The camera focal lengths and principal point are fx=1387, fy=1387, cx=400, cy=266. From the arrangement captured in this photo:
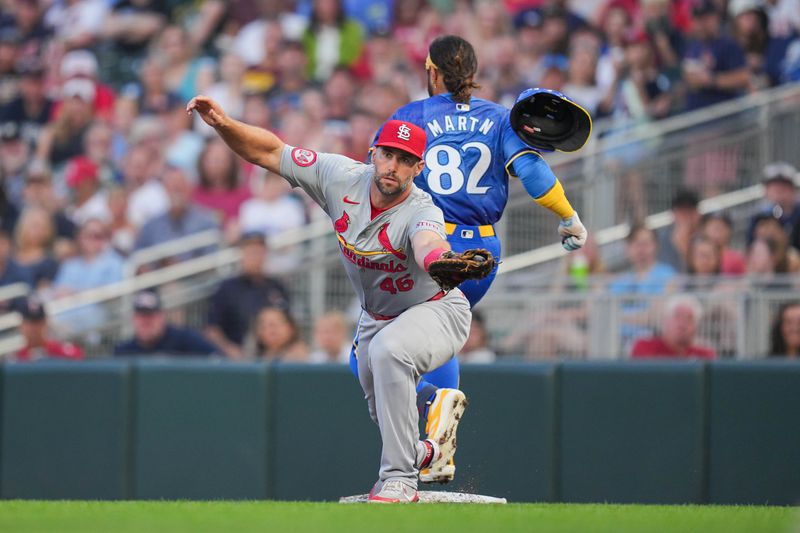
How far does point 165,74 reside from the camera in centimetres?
1541

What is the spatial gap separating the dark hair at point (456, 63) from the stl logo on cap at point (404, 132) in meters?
0.75

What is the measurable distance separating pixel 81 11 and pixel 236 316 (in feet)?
21.7

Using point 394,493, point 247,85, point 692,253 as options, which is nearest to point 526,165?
point 394,493

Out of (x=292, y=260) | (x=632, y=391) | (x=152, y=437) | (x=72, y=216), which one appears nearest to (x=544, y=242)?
(x=292, y=260)

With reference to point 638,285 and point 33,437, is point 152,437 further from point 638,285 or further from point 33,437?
point 638,285

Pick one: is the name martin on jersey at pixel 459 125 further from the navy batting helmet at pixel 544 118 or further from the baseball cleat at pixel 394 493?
the baseball cleat at pixel 394 493

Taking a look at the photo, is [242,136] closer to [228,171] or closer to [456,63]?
[456,63]

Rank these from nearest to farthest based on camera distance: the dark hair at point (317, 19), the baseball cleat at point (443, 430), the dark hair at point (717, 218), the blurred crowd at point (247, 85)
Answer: the baseball cleat at point (443, 430) → the dark hair at point (717, 218) → the blurred crowd at point (247, 85) → the dark hair at point (317, 19)

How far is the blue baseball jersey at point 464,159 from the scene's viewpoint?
23.1ft

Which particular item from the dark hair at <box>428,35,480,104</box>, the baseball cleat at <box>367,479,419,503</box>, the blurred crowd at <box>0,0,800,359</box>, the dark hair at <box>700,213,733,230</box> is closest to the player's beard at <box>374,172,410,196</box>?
the dark hair at <box>428,35,480,104</box>

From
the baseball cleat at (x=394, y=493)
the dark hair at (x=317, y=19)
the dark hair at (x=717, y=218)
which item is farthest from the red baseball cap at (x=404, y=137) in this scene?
the dark hair at (x=317, y=19)

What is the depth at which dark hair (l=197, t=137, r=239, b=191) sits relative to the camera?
1335 cm

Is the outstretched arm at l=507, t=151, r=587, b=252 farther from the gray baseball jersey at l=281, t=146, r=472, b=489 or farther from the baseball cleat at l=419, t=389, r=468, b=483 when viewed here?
the baseball cleat at l=419, t=389, r=468, b=483

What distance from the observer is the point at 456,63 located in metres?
7.07
